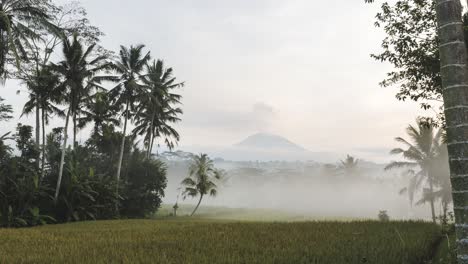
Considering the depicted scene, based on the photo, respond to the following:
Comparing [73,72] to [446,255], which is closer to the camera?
[446,255]

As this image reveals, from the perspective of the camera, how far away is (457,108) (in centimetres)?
465

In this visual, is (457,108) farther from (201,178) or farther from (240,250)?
(201,178)

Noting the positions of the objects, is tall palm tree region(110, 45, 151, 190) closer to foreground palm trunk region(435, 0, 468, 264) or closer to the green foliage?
the green foliage

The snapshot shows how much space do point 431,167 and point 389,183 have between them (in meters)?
104

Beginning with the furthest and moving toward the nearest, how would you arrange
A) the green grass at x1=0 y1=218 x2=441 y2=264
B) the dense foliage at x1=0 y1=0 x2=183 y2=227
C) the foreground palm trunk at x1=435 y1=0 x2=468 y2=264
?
the dense foliage at x1=0 y1=0 x2=183 y2=227 < the green grass at x1=0 y1=218 x2=441 y2=264 < the foreground palm trunk at x1=435 y1=0 x2=468 y2=264

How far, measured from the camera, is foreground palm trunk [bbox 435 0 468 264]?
A: 15.1 ft

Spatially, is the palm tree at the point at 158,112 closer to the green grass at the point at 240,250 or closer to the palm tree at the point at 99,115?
the palm tree at the point at 99,115

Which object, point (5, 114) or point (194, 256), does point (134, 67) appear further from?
point (194, 256)

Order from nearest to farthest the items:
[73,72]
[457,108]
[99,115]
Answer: [457,108] → [73,72] → [99,115]

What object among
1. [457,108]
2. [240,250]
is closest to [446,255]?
[240,250]

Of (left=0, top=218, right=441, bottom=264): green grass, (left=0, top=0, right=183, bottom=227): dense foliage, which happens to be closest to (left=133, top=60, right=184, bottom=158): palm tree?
(left=0, top=0, right=183, bottom=227): dense foliage

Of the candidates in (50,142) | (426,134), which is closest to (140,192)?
(50,142)

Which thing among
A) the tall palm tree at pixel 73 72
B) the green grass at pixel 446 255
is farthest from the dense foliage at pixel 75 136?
the green grass at pixel 446 255

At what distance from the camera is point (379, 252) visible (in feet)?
29.4
